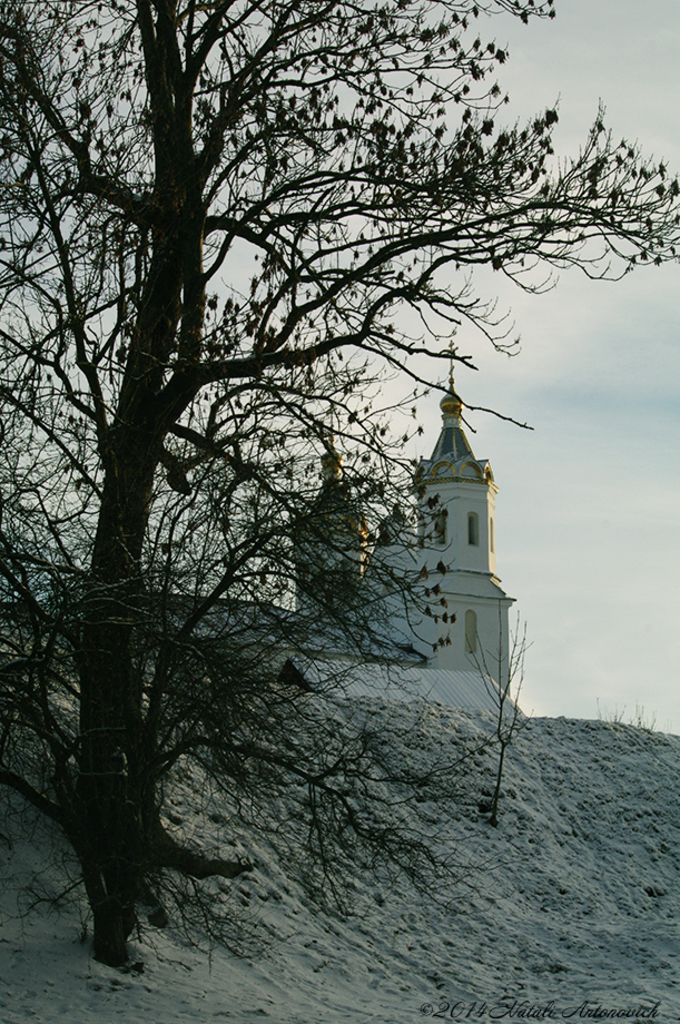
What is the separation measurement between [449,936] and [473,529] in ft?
109

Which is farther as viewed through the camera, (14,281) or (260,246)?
(260,246)

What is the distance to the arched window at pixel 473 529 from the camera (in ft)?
141

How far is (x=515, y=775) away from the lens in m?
15.8

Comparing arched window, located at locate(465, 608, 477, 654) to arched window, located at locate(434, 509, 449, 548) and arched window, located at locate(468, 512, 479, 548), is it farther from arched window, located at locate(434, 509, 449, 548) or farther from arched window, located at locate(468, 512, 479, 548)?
arched window, located at locate(434, 509, 449, 548)

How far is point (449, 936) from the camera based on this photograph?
10.6 metres

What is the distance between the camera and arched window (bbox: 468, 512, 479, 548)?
141ft

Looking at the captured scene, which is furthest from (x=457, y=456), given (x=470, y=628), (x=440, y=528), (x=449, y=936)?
(x=440, y=528)

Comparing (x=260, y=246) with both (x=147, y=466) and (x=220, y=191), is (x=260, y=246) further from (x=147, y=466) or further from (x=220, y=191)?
(x=147, y=466)

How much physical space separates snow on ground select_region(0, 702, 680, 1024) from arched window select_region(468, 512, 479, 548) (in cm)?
2645

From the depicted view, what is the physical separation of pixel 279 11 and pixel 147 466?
529 centimetres

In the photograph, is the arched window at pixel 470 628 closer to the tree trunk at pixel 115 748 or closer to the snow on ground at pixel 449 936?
the snow on ground at pixel 449 936

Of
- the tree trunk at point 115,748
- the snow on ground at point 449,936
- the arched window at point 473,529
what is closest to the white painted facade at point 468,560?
the arched window at point 473,529

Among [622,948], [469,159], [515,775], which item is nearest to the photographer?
[469,159]

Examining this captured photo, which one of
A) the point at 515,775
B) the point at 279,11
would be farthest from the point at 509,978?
the point at 279,11
